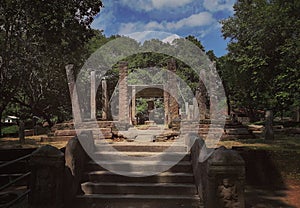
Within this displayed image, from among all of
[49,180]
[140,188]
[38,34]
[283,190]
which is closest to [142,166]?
[140,188]

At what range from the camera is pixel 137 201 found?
6.04m

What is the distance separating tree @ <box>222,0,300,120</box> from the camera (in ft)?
51.5

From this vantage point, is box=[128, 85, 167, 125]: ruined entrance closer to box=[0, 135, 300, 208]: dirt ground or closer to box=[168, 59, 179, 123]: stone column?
box=[168, 59, 179, 123]: stone column

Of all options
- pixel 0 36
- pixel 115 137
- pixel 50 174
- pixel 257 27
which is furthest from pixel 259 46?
pixel 50 174

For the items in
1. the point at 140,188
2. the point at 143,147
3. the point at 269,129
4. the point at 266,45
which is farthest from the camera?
the point at 266,45

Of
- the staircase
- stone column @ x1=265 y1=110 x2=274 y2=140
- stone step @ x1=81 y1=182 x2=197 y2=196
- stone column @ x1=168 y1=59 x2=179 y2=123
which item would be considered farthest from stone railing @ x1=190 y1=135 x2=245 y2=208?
stone column @ x1=168 y1=59 x2=179 y2=123

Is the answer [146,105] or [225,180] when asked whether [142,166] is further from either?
[146,105]

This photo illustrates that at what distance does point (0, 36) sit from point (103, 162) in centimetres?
1311

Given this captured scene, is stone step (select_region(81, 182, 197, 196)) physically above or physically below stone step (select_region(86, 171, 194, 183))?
below

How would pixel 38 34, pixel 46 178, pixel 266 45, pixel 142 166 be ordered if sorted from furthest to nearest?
pixel 266 45 < pixel 38 34 < pixel 142 166 < pixel 46 178

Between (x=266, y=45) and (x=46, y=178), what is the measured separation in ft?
55.8

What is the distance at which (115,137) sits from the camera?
43.3 ft

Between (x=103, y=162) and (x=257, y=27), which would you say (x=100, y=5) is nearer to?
(x=103, y=162)

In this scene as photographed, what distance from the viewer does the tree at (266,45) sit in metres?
15.7
